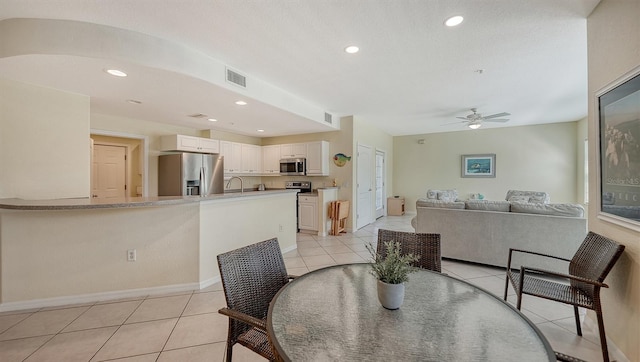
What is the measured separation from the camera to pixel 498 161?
7.01 meters

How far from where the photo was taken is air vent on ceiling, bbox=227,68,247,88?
119 inches

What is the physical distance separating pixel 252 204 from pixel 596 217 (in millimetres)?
3601

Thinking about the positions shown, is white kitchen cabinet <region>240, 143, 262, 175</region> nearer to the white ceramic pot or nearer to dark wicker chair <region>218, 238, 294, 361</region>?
dark wicker chair <region>218, 238, 294, 361</region>

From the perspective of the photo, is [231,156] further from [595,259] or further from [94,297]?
[595,259]

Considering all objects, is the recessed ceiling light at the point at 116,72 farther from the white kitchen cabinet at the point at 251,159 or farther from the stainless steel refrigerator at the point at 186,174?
the white kitchen cabinet at the point at 251,159

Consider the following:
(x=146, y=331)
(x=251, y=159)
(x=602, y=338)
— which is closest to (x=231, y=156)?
(x=251, y=159)

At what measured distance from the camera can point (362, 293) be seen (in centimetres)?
130

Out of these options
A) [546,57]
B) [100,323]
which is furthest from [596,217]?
[100,323]

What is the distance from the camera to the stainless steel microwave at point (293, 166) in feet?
19.3

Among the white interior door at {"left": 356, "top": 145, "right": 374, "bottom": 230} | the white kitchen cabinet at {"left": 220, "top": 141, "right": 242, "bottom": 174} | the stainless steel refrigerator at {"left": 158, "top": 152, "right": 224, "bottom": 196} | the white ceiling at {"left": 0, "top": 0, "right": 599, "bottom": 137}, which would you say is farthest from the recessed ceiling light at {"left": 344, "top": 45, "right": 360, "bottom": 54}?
the white kitchen cabinet at {"left": 220, "top": 141, "right": 242, "bottom": 174}

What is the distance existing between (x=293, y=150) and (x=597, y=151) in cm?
508

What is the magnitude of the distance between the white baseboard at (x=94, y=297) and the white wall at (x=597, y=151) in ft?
12.0

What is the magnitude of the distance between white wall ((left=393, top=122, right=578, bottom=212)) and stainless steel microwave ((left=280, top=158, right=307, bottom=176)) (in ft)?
12.8

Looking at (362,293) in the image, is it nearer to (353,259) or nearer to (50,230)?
(353,259)
